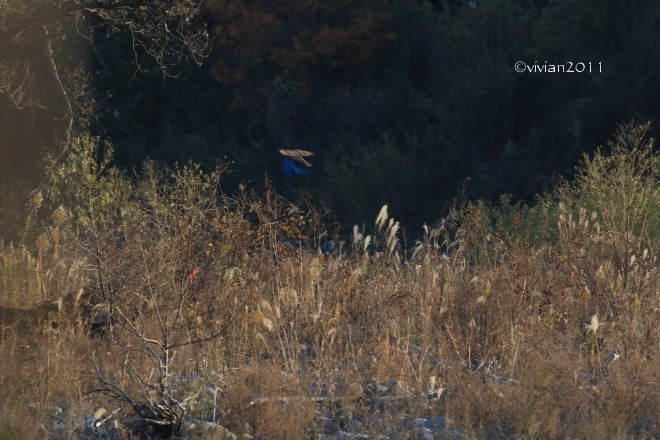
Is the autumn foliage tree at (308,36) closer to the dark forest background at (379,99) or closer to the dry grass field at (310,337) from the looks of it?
the dark forest background at (379,99)

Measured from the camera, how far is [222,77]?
2502 centimetres

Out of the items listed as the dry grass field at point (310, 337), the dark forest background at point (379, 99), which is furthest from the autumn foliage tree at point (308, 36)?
the dry grass field at point (310, 337)

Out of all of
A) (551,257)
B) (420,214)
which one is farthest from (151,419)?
(420,214)

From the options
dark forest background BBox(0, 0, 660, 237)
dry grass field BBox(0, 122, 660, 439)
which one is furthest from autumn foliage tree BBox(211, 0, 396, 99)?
dry grass field BBox(0, 122, 660, 439)

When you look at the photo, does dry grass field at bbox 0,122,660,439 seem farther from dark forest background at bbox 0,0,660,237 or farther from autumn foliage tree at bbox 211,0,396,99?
autumn foliage tree at bbox 211,0,396,99

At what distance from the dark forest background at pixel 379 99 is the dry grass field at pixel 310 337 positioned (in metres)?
12.0

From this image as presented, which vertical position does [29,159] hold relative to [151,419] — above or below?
below

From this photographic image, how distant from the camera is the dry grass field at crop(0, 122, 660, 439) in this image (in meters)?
4.60

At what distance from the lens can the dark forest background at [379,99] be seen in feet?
65.1

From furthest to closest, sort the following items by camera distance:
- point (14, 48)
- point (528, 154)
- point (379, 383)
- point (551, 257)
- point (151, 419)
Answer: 1. point (14, 48)
2. point (528, 154)
3. point (551, 257)
4. point (379, 383)
5. point (151, 419)

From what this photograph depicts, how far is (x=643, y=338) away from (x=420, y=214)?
49.8 feet

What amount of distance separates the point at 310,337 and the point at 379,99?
1807 centimetres

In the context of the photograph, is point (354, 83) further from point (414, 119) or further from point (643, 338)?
point (643, 338)

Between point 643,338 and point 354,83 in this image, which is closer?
point 643,338
